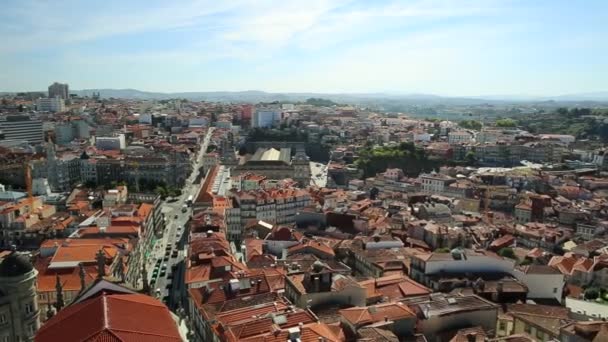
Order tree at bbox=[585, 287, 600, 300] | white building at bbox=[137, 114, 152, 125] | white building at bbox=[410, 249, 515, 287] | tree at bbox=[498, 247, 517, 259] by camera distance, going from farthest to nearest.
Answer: white building at bbox=[137, 114, 152, 125]
tree at bbox=[498, 247, 517, 259]
tree at bbox=[585, 287, 600, 300]
white building at bbox=[410, 249, 515, 287]

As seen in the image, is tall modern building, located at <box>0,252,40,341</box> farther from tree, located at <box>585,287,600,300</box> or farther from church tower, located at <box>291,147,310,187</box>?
church tower, located at <box>291,147,310,187</box>

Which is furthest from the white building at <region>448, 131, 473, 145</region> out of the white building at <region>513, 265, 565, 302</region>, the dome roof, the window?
the dome roof

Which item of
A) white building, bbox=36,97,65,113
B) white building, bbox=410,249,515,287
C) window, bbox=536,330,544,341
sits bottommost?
window, bbox=536,330,544,341

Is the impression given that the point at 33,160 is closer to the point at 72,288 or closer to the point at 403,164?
the point at 72,288

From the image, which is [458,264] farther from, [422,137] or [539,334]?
[422,137]

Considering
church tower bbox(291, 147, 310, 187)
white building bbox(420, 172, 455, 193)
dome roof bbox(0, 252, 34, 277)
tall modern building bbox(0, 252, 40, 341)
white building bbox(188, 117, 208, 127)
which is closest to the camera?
tall modern building bbox(0, 252, 40, 341)

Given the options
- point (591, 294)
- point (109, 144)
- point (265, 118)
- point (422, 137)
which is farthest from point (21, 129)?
point (591, 294)
